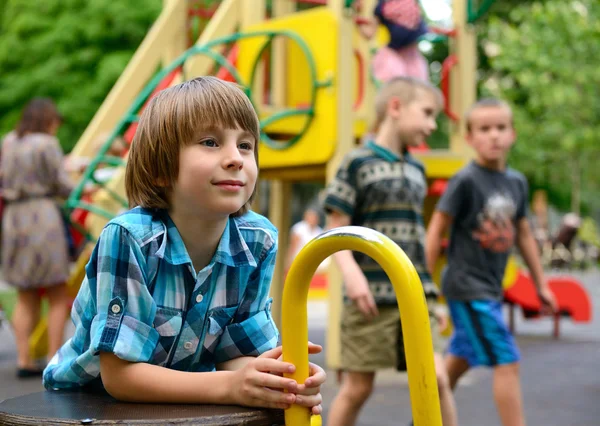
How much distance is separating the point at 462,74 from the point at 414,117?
406cm

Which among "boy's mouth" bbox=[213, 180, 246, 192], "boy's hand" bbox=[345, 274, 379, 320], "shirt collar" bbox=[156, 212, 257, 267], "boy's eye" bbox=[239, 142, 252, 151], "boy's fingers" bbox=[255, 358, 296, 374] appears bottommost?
"boy's fingers" bbox=[255, 358, 296, 374]

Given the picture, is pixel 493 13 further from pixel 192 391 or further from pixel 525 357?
pixel 192 391

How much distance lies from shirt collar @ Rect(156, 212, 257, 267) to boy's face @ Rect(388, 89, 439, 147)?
6.20ft

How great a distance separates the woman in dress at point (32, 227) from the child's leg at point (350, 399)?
9.98 ft

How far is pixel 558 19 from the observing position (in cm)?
2234

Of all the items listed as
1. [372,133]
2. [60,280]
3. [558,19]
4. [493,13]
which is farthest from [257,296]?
[493,13]

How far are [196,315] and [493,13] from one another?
84.8 feet

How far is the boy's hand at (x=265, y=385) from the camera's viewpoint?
5.01ft

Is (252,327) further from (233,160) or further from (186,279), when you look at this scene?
(233,160)

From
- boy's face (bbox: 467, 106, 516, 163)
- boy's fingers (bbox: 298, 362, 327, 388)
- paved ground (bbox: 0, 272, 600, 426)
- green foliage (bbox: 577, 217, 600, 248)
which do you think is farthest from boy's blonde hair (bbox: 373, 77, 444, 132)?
green foliage (bbox: 577, 217, 600, 248)

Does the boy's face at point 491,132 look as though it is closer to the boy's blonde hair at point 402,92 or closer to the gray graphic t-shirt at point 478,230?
the gray graphic t-shirt at point 478,230

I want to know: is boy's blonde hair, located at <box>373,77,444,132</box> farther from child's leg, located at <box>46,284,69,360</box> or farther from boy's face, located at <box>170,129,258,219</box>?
child's leg, located at <box>46,284,69,360</box>

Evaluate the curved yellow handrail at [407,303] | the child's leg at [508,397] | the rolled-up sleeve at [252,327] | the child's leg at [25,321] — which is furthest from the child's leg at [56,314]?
the curved yellow handrail at [407,303]

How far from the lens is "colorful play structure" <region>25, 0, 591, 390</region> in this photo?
5.84 meters
